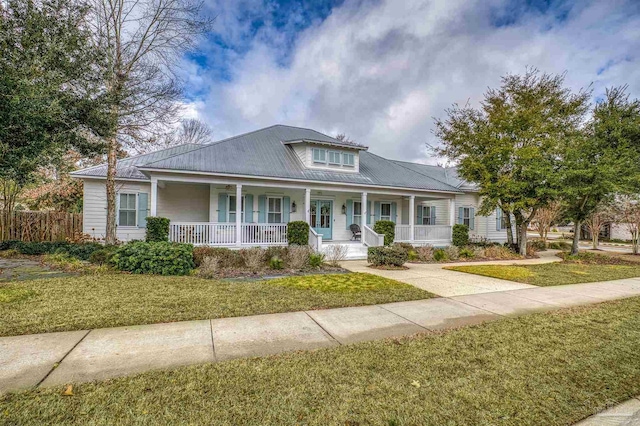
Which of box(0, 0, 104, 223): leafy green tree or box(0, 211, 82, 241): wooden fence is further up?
box(0, 0, 104, 223): leafy green tree

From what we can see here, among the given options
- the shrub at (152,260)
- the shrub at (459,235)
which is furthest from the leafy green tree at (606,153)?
the shrub at (152,260)

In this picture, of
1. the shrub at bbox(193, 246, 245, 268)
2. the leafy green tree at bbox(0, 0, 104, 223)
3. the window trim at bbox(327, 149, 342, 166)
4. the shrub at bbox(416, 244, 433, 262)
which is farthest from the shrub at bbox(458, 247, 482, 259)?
the leafy green tree at bbox(0, 0, 104, 223)

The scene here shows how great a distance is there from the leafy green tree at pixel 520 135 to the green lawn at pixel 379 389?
12315mm

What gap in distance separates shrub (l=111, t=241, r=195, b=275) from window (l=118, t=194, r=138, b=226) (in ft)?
18.6

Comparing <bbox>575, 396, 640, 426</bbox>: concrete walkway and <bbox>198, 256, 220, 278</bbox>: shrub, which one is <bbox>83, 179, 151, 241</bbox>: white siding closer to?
<bbox>198, 256, 220, 278</bbox>: shrub

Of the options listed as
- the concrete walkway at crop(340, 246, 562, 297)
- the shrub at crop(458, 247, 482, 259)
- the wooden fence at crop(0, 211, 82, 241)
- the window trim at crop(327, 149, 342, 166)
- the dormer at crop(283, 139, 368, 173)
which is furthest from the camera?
the window trim at crop(327, 149, 342, 166)

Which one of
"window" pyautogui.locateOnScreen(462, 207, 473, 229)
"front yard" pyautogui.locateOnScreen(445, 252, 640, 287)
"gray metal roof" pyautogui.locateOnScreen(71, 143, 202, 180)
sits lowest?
"front yard" pyautogui.locateOnScreen(445, 252, 640, 287)

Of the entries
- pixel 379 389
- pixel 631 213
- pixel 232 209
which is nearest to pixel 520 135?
pixel 631 213

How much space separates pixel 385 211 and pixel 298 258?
920cm

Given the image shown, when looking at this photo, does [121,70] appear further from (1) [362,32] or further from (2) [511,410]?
(2) [511,410]

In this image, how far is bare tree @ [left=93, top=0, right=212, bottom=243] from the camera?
1137cm

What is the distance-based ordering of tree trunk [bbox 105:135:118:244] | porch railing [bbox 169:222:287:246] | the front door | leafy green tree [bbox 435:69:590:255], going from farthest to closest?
1. the front door
2. leafy green tree [bbox 435:69:590:255]
3. porch railing [bbox 169:222:287:246]
4. tree trunk [bbox 105:135:118:244]

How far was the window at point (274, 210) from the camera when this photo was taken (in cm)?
1491

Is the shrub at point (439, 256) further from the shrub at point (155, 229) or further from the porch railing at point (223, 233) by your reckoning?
the shrub at point (155, 229)
